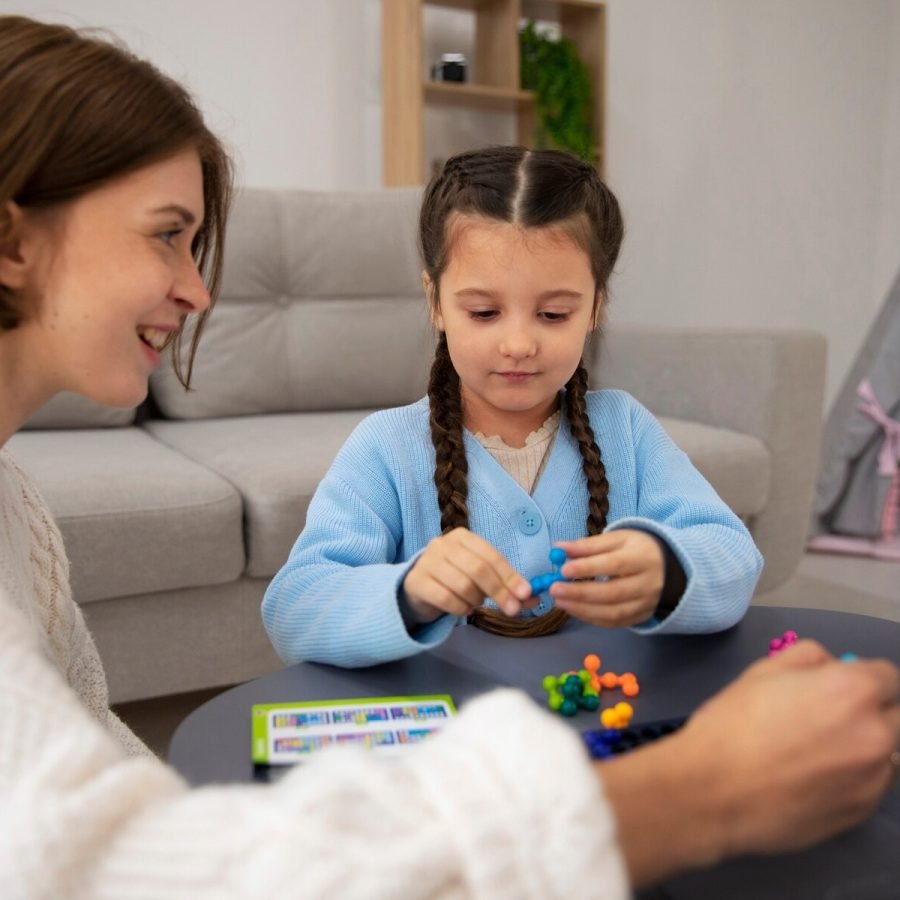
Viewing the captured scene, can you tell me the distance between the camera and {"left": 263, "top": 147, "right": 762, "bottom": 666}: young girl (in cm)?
89

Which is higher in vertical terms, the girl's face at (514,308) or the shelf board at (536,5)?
the shelf board at (536,5)

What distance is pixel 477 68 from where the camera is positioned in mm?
3596

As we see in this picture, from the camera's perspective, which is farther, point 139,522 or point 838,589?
point 838,589

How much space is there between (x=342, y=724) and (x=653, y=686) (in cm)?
26

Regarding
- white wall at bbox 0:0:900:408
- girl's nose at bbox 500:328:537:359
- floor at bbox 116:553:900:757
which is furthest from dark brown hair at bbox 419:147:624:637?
white wall at bbox 0:0:900:408

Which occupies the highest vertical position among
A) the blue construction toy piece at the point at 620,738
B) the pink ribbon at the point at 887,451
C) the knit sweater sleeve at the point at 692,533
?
the knit sweater sleeve at the point at 692,533

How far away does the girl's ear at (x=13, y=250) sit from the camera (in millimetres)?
754

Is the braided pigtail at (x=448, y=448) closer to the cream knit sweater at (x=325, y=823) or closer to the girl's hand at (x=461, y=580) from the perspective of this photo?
the girl's hand at (x=461, y=580)

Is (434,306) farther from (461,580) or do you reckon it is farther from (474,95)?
(474,95)

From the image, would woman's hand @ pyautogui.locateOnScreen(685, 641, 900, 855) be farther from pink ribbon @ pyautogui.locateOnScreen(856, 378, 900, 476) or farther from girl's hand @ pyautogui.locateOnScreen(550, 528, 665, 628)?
pink ribbon @ pyautogui.locateOnScreen(856, 378, 900, 476)

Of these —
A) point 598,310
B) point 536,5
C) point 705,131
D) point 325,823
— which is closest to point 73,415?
point 598,310

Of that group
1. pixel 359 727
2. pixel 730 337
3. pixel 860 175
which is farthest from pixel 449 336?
pixel 860 175

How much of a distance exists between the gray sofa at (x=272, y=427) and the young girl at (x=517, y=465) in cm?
68

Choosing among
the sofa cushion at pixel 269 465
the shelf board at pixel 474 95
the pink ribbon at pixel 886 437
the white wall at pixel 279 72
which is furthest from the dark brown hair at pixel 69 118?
the pink ribbon at pixel 886 437
